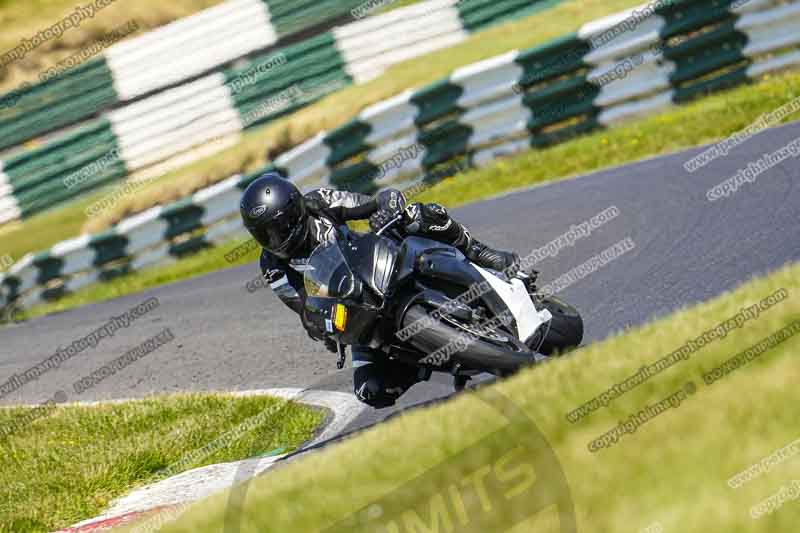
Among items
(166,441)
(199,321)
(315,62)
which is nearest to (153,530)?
(166,441)

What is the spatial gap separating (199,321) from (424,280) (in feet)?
20.7

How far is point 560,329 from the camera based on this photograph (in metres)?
6.73

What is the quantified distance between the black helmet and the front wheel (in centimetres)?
156

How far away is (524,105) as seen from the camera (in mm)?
15016

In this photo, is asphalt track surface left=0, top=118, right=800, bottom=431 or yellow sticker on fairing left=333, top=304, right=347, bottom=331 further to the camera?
asphalt track surface left=0, top=118, right=800, bottom=431

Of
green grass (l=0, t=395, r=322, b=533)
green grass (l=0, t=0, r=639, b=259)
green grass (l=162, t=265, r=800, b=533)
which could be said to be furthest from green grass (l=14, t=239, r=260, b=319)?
green grass (l=162, t=265, r=800, b=533)

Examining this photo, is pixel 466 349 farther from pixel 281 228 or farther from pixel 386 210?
pixel 281 228

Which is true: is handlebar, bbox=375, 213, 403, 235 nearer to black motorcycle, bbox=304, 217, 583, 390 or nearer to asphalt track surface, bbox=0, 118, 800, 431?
black motorcycle, bbox=304, 217, 583, 390

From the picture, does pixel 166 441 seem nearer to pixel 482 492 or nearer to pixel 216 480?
A: pixel 216 480

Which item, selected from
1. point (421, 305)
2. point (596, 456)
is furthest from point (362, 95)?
point (596, 456)

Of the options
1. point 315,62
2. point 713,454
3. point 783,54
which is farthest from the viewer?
point 315,62

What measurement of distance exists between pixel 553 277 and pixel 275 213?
12.8 feet

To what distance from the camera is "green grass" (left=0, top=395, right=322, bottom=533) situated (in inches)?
287

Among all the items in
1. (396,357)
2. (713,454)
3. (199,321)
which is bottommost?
(199,321)
